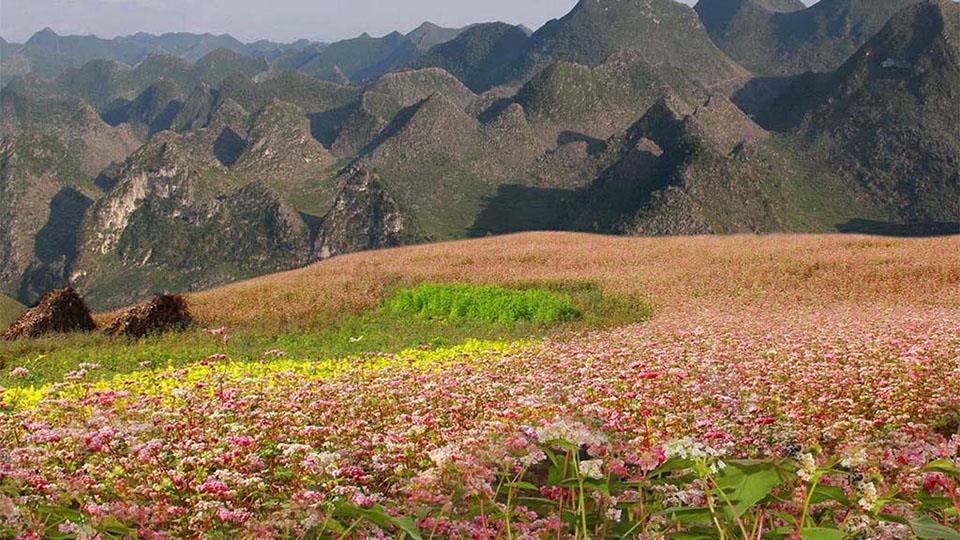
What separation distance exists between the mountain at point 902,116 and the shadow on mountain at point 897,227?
418 cm

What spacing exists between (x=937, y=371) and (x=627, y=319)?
10.5 m

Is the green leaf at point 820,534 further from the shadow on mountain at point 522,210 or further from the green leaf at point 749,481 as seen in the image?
the shadow on mountain at point 522,210

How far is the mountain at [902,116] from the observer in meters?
150

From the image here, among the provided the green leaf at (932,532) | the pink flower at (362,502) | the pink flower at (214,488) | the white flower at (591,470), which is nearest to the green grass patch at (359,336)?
the pink flower at (214,488)

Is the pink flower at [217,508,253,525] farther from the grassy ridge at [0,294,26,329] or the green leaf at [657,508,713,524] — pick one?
the grassy ridge at [0,294,26,329]

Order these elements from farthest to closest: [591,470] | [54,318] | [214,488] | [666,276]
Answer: [666,276] → [54,318] → [214,488] → [591,470]

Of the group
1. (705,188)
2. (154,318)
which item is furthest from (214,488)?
(705,188)

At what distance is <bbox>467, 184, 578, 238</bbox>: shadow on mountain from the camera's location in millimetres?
167750

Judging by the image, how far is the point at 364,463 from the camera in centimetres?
500

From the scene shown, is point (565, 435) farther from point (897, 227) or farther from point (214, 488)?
point (897, 227)

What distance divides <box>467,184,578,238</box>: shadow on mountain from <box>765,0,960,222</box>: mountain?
5754 centimetres

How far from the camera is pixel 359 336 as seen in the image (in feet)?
56.3

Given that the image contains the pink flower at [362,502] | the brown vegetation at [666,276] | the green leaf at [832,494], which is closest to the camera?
the green leaf at [832,494]

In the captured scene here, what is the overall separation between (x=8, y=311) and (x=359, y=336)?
13212 millimetres
